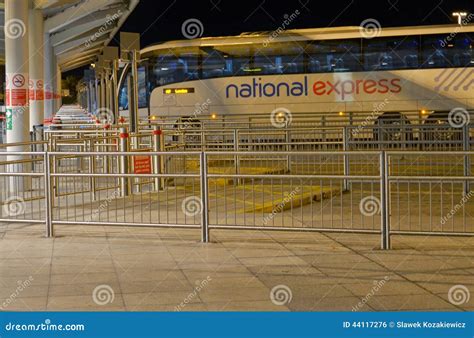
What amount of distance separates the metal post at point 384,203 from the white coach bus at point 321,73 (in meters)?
18.5

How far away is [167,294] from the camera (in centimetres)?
789

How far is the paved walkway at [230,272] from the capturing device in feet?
24.8

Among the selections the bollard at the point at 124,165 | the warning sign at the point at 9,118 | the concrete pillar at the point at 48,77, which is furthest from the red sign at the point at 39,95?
the bollard at the point at 124,165

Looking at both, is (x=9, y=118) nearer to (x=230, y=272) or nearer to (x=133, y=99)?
(x=133, y=99)

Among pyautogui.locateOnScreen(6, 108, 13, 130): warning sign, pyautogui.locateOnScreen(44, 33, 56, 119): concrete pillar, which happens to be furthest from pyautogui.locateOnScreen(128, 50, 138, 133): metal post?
pyautogui.locateOnScreen(44, 33, 56, 119): concrete pillar

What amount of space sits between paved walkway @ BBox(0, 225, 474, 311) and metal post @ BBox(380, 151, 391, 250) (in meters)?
0.18

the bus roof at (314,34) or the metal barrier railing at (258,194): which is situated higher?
the bus roof at (314,34)

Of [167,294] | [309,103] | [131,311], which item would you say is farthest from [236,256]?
[309,103]

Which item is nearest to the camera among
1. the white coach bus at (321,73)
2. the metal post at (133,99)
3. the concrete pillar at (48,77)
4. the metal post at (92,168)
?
the metal post at (92,168)

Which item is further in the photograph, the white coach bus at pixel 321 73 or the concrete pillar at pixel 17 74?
the white coach bus at pixel 321 73

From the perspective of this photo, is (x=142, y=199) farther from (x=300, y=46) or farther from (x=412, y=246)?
(x=300, y=46)

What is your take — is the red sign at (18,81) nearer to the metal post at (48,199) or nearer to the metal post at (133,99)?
the metal post at (133,99)

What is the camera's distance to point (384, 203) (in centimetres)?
1002

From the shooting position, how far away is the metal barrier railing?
10.6 meters
